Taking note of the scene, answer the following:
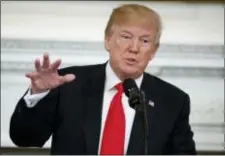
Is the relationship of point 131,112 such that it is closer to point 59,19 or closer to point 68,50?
point 68,50

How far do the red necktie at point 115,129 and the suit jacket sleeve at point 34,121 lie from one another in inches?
6.8

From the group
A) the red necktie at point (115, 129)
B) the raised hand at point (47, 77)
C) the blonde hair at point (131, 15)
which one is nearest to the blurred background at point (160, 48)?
the blonde hair at point (131, 15)

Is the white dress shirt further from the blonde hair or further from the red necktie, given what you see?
the blonde hair

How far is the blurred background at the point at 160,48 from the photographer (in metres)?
1.67

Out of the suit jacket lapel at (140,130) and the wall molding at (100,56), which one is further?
the wall molding at (100,56)

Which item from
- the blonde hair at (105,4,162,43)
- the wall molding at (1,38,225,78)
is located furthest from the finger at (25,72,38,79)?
the wall molding at (1,38,225,78)

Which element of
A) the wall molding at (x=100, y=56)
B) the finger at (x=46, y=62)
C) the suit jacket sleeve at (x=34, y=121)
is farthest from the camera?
the wall molding at (x=100, y=56)

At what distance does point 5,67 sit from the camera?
5.48 feet

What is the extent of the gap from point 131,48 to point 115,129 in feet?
0.87

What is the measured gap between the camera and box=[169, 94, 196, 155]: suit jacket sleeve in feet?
4.02

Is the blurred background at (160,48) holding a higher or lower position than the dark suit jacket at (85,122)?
higher

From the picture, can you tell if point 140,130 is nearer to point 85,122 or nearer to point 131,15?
point 85,122

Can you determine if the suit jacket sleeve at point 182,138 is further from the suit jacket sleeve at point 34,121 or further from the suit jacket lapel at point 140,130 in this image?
the suit jacket sleeve at point 34,121

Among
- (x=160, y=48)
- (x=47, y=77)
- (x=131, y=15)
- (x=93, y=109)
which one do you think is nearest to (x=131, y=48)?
(x=131, y=15)
